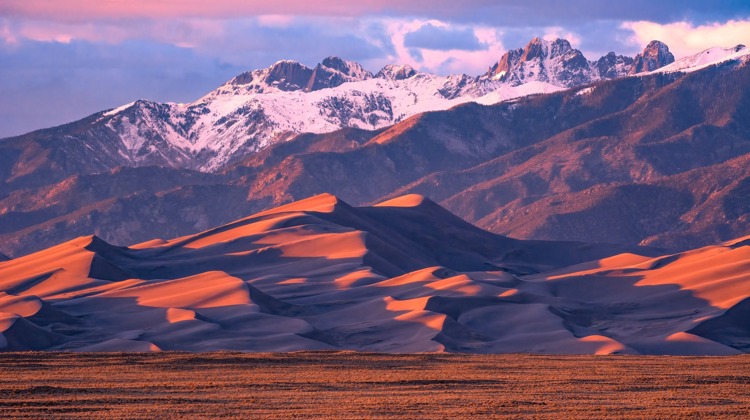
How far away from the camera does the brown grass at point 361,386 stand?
4431 centimetres

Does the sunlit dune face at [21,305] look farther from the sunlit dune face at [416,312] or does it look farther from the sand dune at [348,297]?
the sunlit dune face at [416,312]

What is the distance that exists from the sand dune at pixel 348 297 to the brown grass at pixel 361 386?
22481 millimetres

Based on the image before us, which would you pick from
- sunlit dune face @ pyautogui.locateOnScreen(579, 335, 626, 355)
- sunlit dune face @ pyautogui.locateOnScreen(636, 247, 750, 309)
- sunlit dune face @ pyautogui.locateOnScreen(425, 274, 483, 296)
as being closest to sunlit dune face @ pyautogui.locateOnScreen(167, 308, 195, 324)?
sunlit dune face @ pyautogui.locateOnScreen(425, 274, 483, 296)

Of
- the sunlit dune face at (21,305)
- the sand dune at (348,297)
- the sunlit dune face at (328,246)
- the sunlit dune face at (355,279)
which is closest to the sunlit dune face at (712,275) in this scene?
the sand dune at (348,297)

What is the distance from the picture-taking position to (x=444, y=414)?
1702 inches

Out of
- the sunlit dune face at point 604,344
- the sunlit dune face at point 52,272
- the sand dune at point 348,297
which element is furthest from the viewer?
the sunlit dune face at point 52,272

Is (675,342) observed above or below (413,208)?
below

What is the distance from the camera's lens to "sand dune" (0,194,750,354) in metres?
95.6

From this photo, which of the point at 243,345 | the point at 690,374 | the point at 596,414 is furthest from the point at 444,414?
the point at 243,345

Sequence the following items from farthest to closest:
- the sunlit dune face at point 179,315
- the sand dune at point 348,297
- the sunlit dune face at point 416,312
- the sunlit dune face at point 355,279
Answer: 1. the sunlit dune face at point 355,279
2. the sunlit dune face at point 179,315
3. the sunlit dune face at point 416,312
4. the sand dune at point 348,297

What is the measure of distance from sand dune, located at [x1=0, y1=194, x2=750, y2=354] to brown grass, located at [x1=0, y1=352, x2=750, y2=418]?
73.8ft

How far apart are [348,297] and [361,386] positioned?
68.5 meters

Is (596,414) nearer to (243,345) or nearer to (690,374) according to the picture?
(690,374)

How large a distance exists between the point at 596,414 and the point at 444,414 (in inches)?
191
